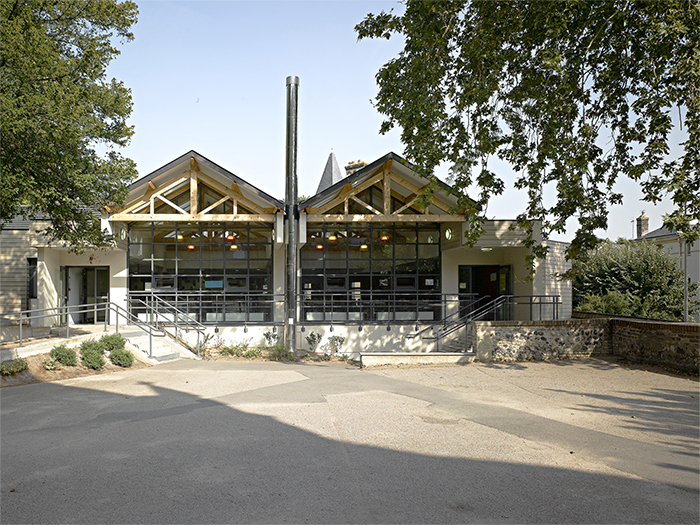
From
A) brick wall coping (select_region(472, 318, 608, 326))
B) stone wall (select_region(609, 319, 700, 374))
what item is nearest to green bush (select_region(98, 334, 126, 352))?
brick wall coping (select_region(472, 318, 608, 326))

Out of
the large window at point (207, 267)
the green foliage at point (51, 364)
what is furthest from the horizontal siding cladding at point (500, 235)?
the green foliage at point (51, 364)

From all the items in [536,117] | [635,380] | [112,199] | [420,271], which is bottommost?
[635,380]

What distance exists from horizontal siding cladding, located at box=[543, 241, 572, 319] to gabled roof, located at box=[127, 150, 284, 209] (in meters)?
9.84

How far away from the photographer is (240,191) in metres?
17.6

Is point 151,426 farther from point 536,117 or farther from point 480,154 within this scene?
point 536,117

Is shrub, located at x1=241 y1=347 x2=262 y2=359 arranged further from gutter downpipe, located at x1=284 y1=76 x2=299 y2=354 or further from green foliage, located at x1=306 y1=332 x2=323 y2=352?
green foliage, located at x1=306 y1=332 x2=323 y2=352

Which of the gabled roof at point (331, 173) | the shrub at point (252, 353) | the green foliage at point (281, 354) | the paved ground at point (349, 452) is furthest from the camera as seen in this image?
the gabled roof at point (331, 173)

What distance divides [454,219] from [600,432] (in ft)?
36.9

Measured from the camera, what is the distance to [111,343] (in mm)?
12172

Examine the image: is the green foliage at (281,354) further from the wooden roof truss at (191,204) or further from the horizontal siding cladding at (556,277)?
the horizontal siding cladding at (556,277)

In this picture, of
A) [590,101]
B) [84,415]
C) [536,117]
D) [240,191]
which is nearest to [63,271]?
[240,191]

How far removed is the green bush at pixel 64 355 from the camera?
1088 cm

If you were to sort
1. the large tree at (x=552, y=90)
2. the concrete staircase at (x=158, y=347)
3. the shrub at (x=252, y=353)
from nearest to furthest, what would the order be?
the large tree at (x=552, y=90)
the concrete staircase at (x=158, y=347)
the shrub at (x=252, y=353)

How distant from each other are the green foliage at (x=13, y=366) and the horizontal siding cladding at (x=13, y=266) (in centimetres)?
900
